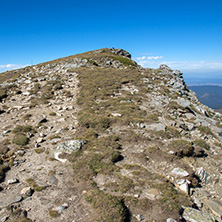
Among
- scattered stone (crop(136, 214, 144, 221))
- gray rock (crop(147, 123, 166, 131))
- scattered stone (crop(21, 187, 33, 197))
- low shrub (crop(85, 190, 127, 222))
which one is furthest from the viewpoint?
gray rock (crop(147, 123, 166, 131))

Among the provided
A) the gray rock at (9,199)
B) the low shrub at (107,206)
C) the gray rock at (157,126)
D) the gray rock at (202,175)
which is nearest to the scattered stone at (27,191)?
the gray rock at (9,199)

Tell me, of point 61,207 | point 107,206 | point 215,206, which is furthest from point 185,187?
point 61,207

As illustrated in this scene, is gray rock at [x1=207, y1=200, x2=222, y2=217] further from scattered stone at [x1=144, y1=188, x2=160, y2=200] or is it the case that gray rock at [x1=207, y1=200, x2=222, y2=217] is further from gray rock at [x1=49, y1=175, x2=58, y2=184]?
gray rock at [x1=49, y1=175, x2=58, y2=184]

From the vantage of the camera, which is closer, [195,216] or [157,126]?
[195,216]

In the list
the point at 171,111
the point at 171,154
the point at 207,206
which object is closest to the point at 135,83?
the point at 171,111

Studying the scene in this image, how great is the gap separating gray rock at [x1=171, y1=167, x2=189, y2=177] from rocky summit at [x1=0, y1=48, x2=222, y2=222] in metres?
0.06

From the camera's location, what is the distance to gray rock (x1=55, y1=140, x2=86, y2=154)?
11.6 m

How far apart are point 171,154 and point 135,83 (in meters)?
19.7

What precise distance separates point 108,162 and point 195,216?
17.7ft

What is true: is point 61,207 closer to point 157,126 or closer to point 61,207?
point 61,207

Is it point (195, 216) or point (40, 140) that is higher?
point (40, 140)

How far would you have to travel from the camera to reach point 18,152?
39.1 feet

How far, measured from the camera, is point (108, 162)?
34.5 ft

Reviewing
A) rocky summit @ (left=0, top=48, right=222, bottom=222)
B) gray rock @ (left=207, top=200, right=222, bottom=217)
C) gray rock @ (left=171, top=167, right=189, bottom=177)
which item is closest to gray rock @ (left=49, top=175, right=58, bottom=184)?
rocky summit @ (left=0, top=48, right=222, bottom=222)
